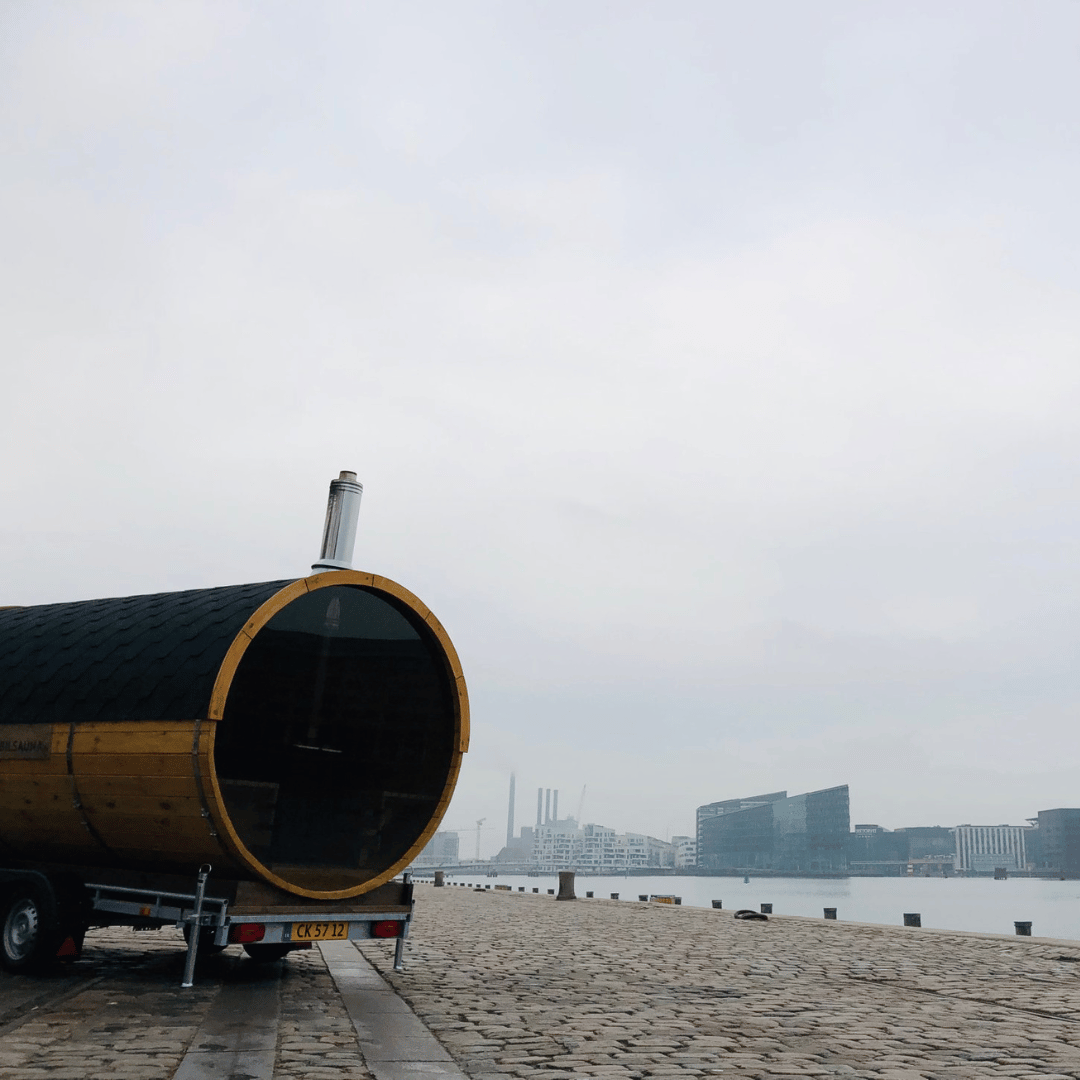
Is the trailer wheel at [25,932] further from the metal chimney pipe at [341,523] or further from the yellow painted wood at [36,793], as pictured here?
the metal chimney pipe at [341,523]

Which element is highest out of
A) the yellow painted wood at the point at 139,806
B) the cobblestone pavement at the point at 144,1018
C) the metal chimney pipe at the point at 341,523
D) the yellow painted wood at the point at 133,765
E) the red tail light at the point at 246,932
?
the metal chimney pipe at the point at 341,523

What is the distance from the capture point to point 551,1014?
8.93 meters

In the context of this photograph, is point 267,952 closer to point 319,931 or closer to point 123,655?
point 319,931

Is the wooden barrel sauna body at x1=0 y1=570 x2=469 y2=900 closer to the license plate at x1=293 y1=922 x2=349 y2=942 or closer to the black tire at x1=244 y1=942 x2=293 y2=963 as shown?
the license plate at x1=293 y1=922 x2=349 y2=942

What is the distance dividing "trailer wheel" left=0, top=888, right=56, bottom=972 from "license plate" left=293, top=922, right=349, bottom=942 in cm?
254

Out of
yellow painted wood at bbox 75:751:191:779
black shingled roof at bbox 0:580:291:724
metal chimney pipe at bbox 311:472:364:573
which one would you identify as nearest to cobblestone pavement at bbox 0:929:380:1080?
yellow painted wood at bbox 75:751:191:779

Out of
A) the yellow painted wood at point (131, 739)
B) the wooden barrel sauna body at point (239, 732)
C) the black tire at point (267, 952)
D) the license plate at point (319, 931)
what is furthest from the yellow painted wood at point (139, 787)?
the black tire at point (267, 952)

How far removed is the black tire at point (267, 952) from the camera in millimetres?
11912

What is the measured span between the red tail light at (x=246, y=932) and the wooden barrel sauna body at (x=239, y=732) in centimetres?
43

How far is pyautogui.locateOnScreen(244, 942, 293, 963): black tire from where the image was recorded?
11.9 metres

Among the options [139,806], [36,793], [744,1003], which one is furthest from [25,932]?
[744,1003]

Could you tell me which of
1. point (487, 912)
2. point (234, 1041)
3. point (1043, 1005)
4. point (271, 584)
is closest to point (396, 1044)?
point (234, 1041)

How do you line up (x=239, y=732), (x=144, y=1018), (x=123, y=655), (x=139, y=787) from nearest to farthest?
(x=144, y=1018), (x=139, y=787), (x=123, y=655), (x=239, y=732)

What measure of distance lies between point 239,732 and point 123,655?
1.42m
